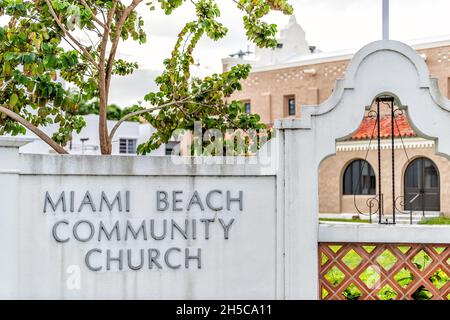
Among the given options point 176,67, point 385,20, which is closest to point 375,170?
point 176,67

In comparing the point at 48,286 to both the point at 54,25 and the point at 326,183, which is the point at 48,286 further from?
the point at 326,183

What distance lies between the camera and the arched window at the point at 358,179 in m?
34.3

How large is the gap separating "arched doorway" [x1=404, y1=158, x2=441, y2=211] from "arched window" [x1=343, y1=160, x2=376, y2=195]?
1.85 metres

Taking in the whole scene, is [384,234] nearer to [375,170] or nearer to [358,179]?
[375,170]

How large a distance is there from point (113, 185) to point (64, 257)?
3.36ft

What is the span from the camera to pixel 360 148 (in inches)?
1336

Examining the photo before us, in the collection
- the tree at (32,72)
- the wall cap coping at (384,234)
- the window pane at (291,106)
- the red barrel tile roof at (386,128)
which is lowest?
the wall cap coping at (384,234)

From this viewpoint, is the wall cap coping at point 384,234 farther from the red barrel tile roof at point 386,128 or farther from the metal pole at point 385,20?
the red barrel tile roof at point 386,128

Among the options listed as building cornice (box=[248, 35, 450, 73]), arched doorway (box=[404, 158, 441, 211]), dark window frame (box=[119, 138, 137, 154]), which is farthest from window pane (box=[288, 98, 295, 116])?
arched doorway (box=[404, 158, 441, 211])

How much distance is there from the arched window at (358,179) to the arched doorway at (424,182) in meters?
1.85

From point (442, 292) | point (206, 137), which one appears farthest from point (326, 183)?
point (442, 292)

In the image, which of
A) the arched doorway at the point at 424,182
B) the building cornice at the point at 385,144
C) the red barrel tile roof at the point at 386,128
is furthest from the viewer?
the arched doorway at the point at 424,182

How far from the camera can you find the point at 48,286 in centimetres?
888

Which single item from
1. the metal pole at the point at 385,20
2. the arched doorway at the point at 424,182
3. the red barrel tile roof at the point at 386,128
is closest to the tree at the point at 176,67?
the metal pole at the point at 385,20
